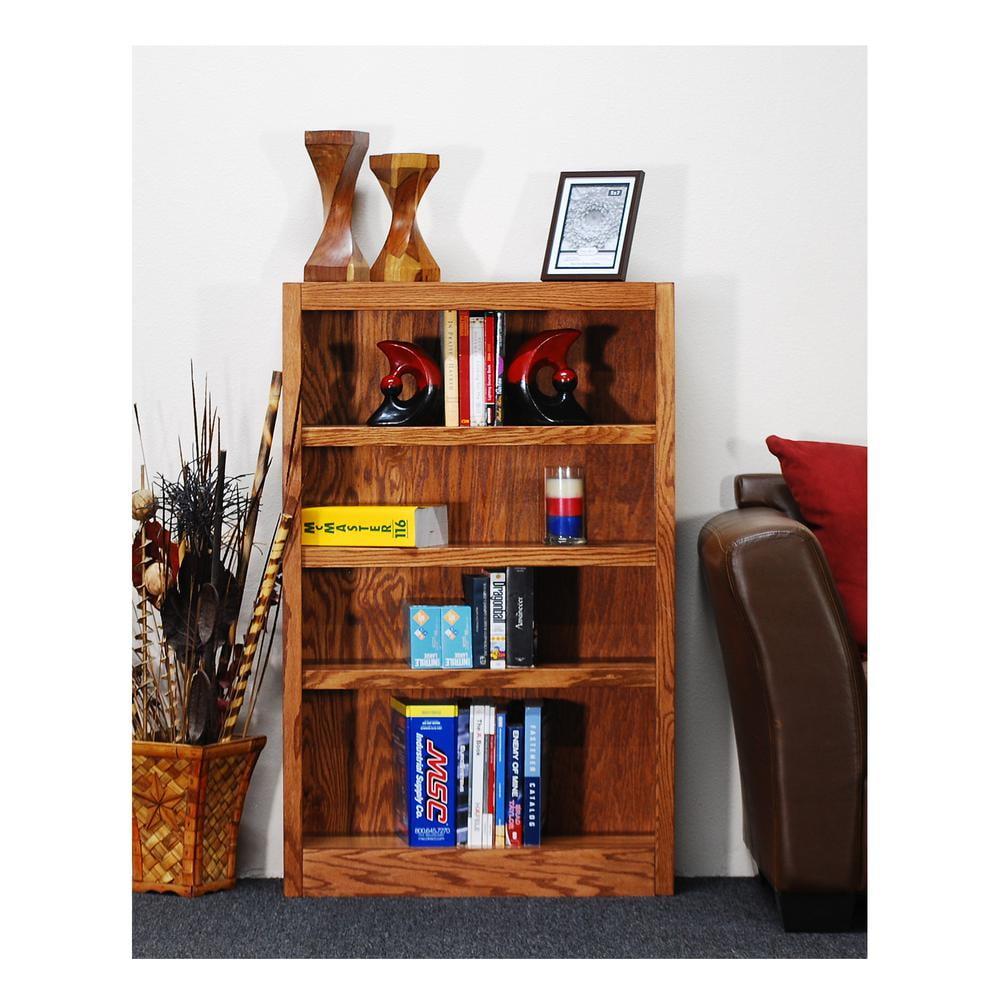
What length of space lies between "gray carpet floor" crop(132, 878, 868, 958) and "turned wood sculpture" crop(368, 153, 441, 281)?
1.39 meters

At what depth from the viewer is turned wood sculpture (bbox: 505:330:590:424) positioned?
2.45 metres

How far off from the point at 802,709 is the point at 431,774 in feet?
2.80

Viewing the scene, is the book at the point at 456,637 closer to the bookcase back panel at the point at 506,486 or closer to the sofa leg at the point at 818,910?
the bookcase back panel at the point at 506,486

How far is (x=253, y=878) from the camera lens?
2.62m

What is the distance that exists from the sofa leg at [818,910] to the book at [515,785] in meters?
0.60

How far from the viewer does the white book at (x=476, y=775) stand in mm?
2471

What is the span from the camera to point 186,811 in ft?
7.75

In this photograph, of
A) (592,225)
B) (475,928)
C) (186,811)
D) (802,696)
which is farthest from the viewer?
(592,225)

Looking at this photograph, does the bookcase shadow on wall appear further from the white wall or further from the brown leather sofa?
the brown leather sofa

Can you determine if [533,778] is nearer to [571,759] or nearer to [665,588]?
[571,759]

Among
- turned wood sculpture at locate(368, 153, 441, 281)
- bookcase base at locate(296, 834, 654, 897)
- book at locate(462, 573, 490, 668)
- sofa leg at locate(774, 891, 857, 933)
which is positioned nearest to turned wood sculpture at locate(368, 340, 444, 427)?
turned wood sculpture at locate(368, 153, 441, 281)

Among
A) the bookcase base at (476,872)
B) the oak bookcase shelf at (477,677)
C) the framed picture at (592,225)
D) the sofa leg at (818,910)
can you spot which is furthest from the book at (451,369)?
the sofa leg at (818,910)

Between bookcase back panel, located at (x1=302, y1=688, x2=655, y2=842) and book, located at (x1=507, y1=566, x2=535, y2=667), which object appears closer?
book, located at (x1=507, y1=566, x2=535, y2=667)

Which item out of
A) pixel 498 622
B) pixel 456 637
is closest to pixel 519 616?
pixel 498 622
